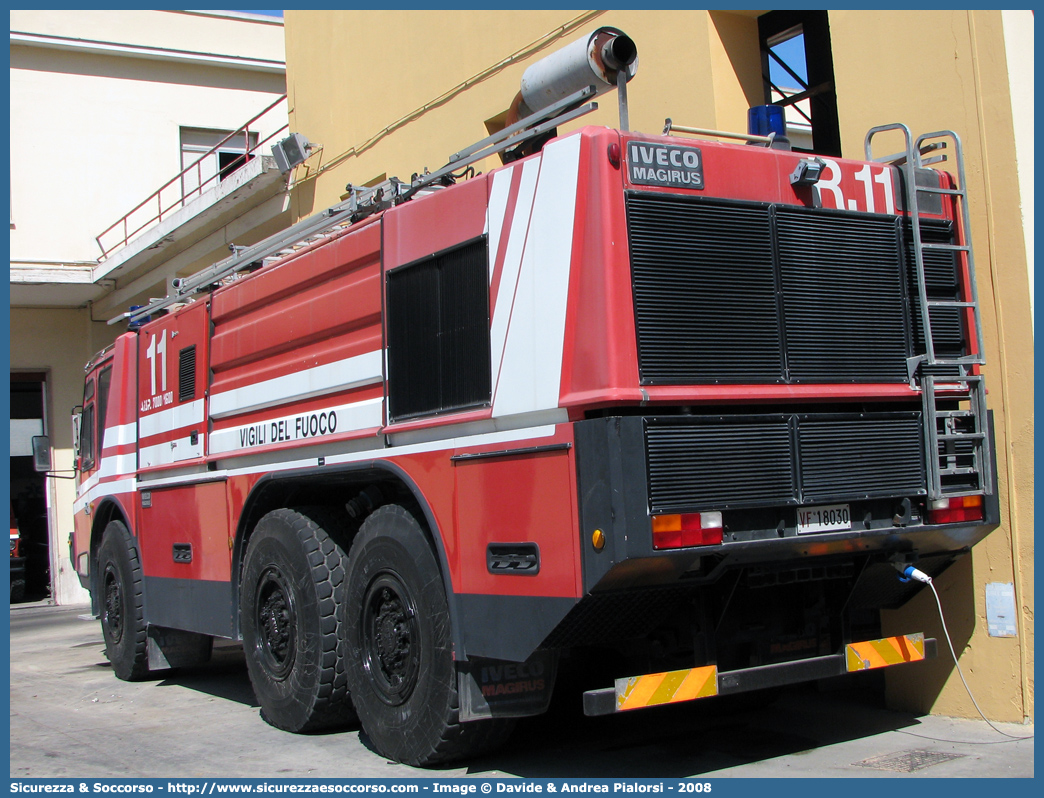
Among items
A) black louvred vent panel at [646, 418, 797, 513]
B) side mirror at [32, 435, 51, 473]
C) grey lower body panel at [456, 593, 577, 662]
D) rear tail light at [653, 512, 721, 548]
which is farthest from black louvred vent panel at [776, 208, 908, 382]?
side mirror at [32, 435, 51, 473]

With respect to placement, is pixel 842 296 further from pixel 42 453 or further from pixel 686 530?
pixel 42 453

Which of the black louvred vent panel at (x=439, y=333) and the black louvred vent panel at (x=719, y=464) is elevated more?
the black louvred vent panel at (x=439, y=333)

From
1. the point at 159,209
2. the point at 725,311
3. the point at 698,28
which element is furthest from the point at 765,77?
the point at 159,209

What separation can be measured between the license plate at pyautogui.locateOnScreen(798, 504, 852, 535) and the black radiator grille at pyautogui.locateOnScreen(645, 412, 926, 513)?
0.07 m

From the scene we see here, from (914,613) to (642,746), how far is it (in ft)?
6.02

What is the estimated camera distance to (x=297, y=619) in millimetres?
6812

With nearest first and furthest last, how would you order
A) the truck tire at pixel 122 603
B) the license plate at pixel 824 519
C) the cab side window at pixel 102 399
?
the license plate at pixel 824 519
the truck tire at pixel 122 603
the cab side window at pixel 102 399

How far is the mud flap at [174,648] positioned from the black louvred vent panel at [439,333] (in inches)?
188

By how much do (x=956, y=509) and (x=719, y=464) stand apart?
4.89ft

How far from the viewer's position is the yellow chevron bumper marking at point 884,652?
5.39 m

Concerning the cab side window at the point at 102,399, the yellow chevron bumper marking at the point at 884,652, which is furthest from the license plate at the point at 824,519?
the cab side window at the point at 102,399

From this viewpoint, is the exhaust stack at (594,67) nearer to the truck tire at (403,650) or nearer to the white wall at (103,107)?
the truck tire at (403,650)

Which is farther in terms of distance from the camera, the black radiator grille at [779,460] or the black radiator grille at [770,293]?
the black radiator grille at [770,293]

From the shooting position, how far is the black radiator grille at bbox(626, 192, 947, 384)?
480cm
